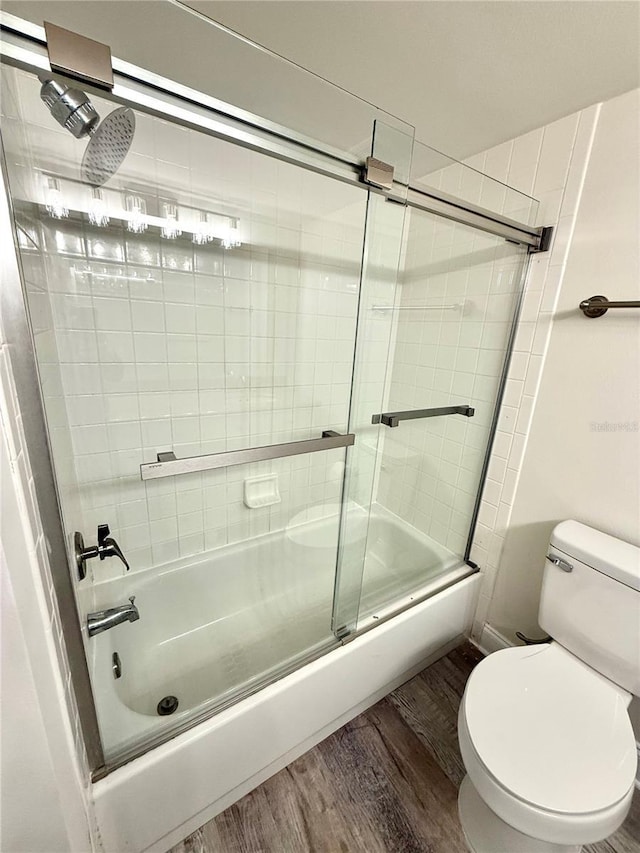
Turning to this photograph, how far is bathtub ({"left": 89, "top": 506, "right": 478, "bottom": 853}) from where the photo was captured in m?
0.91

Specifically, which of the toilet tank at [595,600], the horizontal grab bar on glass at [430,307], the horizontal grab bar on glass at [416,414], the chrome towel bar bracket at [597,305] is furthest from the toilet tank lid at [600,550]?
the horizontal grab bar on glass at [430,307]

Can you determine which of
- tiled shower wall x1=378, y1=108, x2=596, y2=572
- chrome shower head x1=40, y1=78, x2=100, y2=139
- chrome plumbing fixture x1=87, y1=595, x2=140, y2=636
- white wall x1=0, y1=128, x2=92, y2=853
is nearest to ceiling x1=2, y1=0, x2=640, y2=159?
tiled shower wall x1=378, y1=108, x2=596, y2=572

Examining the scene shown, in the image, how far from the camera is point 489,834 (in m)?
1.00

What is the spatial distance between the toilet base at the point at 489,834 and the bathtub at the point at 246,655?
389mm

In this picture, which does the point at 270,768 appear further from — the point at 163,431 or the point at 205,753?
the point at 163,431

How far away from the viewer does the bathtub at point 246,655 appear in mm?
909

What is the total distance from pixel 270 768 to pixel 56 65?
179cm

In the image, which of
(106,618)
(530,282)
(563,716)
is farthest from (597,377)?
(106,618)

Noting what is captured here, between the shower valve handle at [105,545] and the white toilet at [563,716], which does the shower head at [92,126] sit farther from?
the white toilet at [563,716]

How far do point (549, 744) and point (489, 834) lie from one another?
1.27 ft

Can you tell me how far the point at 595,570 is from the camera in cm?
108

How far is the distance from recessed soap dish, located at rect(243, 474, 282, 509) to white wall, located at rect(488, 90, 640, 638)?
3.59 feet

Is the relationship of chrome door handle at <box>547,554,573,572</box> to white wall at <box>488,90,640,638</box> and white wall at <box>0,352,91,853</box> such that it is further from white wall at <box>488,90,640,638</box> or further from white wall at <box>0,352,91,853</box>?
white wall at <box>0,352,91,853</box>

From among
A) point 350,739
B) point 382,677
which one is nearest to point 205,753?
point 350,739
